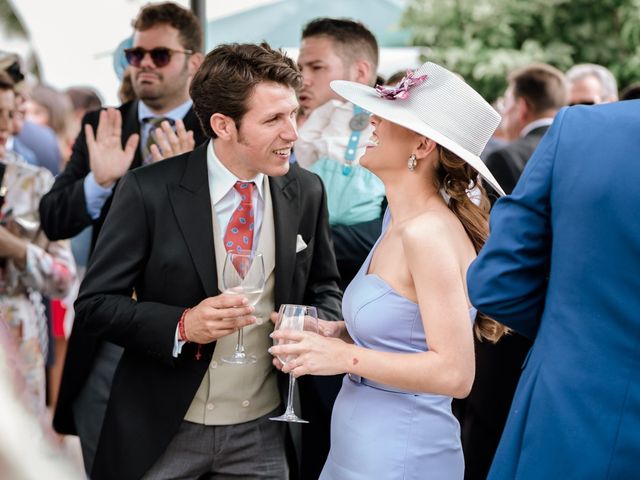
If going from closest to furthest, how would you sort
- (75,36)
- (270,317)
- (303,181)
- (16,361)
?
1. (16,361)
2. (270,317)
3. (303,181)
4. (75,36)

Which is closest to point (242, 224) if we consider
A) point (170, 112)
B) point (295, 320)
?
point (295, 320)

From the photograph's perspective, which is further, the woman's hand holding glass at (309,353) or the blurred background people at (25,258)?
the blurred background people at (25,258)

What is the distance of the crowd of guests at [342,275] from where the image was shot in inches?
83.2

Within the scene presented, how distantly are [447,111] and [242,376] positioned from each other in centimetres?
103

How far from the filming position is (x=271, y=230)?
301 centimetres

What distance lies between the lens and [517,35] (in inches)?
599

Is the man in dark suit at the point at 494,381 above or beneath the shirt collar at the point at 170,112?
beneath

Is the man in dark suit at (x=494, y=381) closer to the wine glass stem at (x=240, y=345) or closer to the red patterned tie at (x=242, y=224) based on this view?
the red patterned tie at (x=242, y=224)

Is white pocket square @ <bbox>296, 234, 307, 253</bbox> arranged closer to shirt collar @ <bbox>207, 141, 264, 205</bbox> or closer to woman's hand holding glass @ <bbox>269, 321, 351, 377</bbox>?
shirt collar @ <bbox>207, 141, 264, 205</bbox>

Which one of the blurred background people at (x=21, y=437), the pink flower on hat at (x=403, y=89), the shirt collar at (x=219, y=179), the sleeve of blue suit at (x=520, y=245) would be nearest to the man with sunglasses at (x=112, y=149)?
the shirt collar at (x=219, y=179)

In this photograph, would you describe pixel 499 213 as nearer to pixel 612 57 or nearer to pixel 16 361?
pixel 16 361

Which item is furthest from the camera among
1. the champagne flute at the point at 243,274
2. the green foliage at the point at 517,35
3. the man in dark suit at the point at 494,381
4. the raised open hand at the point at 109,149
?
the green foliage at the point at 517,35

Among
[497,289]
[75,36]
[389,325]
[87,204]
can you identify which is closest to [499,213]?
[497,289]

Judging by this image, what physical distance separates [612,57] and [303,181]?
12335mm
